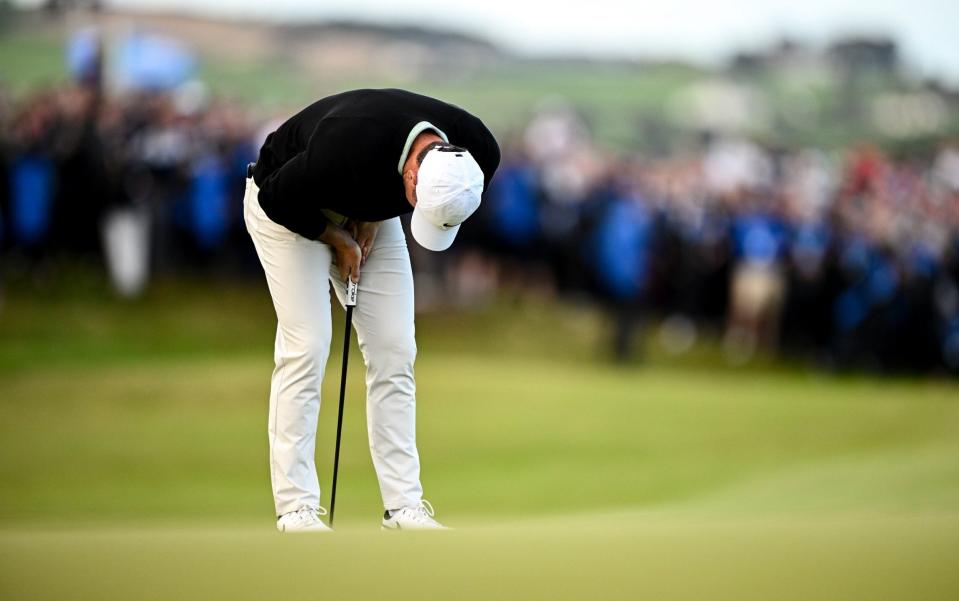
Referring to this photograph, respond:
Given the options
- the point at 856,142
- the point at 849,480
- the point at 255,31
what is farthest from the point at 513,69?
the point at 849,480

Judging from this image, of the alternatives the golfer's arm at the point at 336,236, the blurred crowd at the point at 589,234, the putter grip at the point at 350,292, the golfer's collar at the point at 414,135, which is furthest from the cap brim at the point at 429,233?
the blurred crowd at the point at 589,234

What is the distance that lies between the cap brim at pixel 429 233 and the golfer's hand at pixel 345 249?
438mm

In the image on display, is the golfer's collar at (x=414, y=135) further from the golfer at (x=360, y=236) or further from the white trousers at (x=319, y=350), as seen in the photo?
the white trousers at (x=319, y=350)

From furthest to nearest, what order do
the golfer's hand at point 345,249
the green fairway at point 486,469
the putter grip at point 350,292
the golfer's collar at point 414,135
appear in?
the putter grip at point 350,292 < the golfer's hand at point 345,249 < the golfer's collar at point 414,135 < the green fairway at point 486,469

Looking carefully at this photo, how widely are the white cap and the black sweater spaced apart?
18cm

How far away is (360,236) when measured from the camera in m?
4.91

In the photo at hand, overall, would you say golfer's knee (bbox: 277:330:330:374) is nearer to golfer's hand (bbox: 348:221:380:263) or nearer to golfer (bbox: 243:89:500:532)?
golfer (bbox: 243:89:500:532)

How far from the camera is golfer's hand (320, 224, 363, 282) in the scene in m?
4.79

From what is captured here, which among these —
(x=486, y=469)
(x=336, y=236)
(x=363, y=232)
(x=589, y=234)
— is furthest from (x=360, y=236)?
(x=589, y=234)

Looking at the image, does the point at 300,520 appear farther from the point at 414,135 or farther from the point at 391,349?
the point at 414,135

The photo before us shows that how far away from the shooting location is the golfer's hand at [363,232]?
16.0ft

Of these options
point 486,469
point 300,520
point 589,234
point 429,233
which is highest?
point 429,233

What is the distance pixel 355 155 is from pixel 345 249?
1.78 feet

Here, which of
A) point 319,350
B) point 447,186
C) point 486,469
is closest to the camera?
point 447,186
